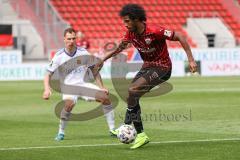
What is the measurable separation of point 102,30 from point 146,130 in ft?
94.8

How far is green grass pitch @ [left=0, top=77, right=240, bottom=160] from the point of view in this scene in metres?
9.59

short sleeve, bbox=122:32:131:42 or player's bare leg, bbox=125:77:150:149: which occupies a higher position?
short sleeve, bbox=122:32:131:42

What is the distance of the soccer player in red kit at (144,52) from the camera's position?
401 inches

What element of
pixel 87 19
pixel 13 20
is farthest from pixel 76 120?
pixel 87 19

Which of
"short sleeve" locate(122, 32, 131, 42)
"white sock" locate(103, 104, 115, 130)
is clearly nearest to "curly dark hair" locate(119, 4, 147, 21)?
"short sleeve" locate(122, 32, 131, 42)

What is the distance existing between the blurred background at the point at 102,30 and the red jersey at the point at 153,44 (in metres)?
16.8

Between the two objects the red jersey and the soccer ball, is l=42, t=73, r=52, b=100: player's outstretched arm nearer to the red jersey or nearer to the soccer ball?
the soccer ball

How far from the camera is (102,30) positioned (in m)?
41.7

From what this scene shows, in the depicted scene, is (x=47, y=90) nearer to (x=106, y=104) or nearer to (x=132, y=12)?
(x=106, y=104)

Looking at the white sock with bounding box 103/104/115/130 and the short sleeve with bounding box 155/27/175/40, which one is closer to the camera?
the short sleeve with bounding box 155/27/175/40

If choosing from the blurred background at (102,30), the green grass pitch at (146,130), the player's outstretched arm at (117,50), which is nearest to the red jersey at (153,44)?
the player's outstretched arm at (117,50)

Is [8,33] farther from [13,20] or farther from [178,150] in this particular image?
[178,150]

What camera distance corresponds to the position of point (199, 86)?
26828 millimetres

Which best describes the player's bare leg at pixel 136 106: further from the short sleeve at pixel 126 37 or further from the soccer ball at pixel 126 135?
the short sleeve at pixel 126 37
